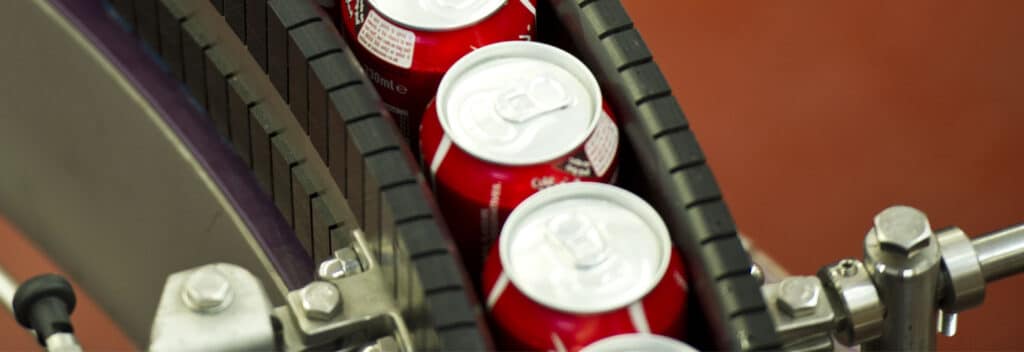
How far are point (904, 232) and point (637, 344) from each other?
26 centimetres

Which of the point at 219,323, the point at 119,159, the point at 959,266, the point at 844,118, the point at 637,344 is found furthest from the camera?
the point at 844,118

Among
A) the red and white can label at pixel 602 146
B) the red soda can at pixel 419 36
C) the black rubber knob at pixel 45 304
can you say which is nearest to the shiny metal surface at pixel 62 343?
the black rubber knob at pixel 45 304

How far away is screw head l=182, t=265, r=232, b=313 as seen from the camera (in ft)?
3.13

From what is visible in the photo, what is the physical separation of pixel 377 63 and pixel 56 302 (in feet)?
0.94

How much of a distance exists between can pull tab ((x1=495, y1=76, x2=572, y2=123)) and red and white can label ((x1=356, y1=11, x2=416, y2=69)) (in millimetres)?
75

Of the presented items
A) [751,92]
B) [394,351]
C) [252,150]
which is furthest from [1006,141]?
[394,351]

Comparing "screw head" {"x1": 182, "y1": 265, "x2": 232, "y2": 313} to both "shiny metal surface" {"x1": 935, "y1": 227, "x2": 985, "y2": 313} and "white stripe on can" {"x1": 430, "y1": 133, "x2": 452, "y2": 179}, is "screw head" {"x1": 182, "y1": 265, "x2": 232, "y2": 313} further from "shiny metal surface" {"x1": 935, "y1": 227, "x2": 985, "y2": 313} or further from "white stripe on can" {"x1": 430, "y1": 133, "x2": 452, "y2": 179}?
"shiny metal surface" {"x1": 935, "y1": 227, "x2": 985, "y2": 313}

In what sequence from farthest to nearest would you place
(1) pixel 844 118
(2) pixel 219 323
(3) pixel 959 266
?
(1) pixel 844 118 → (3) pixel 959 266 → (2) pixel 219 323

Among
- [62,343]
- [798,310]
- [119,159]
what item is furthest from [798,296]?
[119,159]

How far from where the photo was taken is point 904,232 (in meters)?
1.02

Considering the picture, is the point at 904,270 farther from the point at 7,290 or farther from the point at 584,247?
the point at 7,290

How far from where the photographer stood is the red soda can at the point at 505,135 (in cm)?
94

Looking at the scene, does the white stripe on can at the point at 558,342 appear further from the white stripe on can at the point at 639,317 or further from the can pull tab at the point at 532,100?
the can pull tab at the point at 532,100

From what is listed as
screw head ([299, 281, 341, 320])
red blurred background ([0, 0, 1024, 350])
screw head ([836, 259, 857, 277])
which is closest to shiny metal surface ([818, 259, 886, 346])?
screw head ([836, 259, 857, 277])
